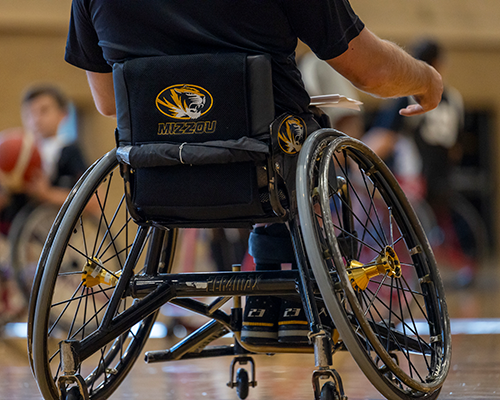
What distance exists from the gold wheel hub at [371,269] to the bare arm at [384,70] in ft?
1.08

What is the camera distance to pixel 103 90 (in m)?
1.69

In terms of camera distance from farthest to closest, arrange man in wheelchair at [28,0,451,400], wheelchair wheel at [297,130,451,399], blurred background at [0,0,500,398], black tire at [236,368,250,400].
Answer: blurred background at [0,0,500,398]
black tire at [236,368,250,400]
man in wheelchair at [28,0,451,400]
wheelchair wheel at [297,130,451,399]

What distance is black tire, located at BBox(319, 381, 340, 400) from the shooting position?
1277 mm

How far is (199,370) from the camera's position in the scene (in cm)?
244

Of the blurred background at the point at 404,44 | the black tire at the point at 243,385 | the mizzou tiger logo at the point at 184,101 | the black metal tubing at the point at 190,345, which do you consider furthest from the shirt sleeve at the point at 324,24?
the blurred background at the point at 404,44

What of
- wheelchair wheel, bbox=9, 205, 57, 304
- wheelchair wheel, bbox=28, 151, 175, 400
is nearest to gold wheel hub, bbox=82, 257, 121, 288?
wheelchair wheel, bbox=28, 151, 175, 400

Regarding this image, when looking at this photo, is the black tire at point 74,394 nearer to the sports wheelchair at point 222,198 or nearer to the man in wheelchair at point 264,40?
the sports wheelchair at point 222,198

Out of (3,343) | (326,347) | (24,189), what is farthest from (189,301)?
(24,189)

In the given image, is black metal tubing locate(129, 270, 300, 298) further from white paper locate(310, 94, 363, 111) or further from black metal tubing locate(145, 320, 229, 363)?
white paper locate(310, 94, 363, 111)

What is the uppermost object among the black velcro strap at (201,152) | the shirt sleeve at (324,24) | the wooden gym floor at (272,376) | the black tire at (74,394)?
the shirt sleeve at (324,24)

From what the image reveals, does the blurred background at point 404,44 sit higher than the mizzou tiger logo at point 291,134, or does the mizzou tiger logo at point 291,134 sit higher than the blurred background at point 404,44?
the blurred background at point 404,44

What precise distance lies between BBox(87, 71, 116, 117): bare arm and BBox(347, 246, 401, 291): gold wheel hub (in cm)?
66

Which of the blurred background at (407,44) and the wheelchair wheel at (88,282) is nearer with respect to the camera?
the wheelchair wheel at (88,282)

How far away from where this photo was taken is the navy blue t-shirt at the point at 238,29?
140 centimetres
